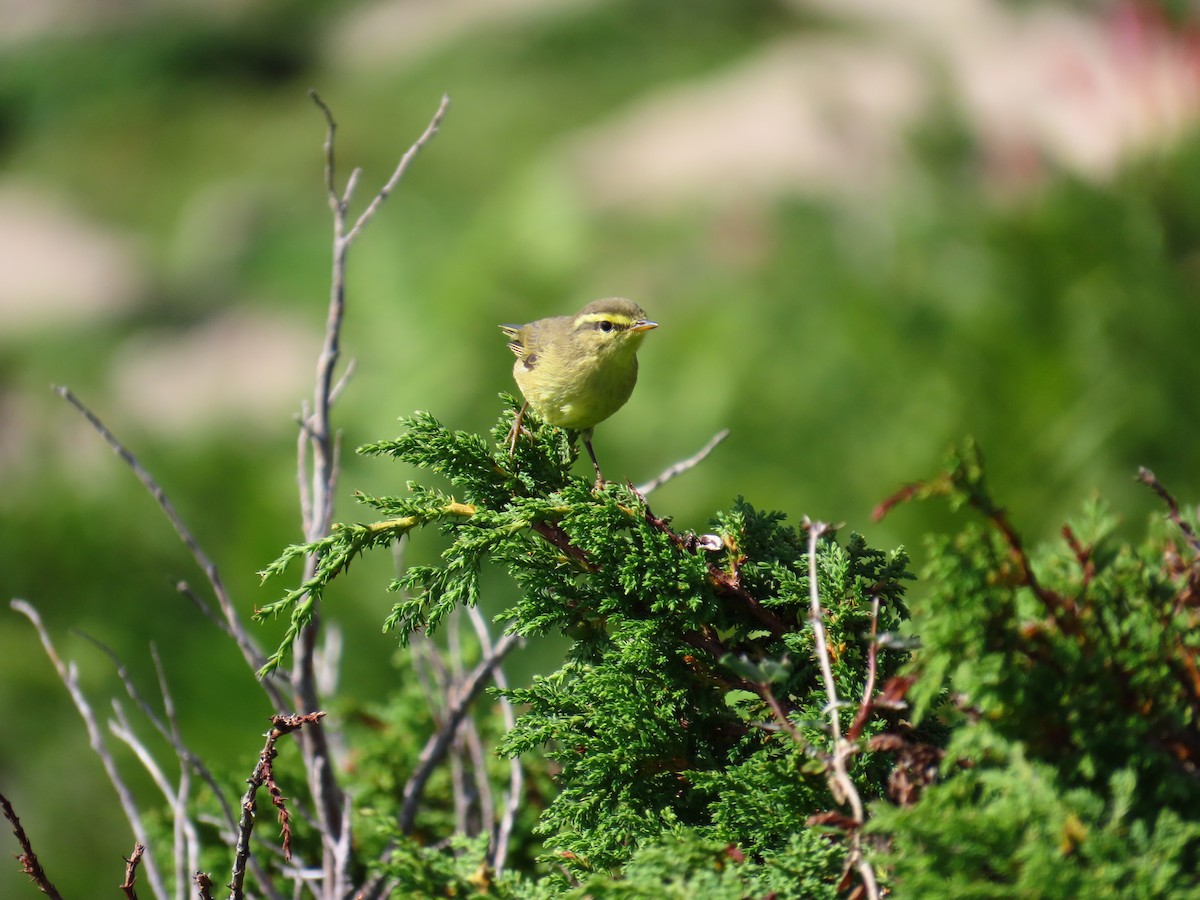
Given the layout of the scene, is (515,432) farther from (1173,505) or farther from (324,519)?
(1173,505)

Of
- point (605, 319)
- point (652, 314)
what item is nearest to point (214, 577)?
point (605, 319)

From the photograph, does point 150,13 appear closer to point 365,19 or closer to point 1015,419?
point 365,19

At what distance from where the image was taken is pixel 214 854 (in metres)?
2.29

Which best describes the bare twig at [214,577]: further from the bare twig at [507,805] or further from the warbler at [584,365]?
the warbler at [584,365]

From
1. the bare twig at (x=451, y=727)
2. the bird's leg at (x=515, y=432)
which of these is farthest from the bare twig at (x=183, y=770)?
the bird's leg at (x=515, y=432)

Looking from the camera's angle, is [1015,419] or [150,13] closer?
[1015,419]

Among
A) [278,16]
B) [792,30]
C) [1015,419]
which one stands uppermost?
[278,16]

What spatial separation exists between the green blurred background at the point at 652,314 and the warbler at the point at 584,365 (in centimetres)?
77

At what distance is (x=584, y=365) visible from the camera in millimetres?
2895

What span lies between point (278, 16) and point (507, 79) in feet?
19.8

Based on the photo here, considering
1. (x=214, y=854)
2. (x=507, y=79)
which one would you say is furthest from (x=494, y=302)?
(x=507, y=79)

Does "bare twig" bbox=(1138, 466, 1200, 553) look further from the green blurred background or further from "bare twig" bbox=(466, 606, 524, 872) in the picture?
the green blurred background

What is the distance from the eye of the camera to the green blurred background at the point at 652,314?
474 cm

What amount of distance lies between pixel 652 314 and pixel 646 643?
31.3 feet
